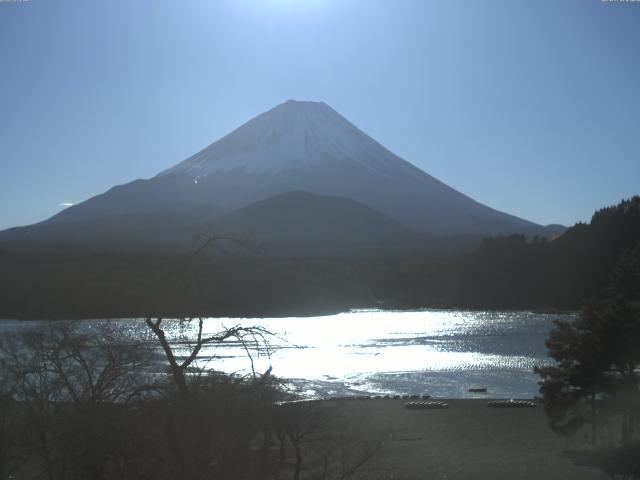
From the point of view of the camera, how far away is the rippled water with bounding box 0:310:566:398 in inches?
871

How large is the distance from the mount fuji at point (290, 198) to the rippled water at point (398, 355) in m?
32.1

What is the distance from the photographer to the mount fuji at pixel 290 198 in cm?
8818

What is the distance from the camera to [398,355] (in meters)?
31.5

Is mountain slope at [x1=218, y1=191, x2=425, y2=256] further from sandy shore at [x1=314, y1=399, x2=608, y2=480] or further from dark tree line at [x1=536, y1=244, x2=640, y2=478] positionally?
dark tree line at [x1=536, y1=244, x2=640, y2=478]

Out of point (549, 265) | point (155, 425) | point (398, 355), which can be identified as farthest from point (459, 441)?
point (549, 265)

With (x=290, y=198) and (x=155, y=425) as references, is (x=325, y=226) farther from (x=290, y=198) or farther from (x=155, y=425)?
(x=155, y=425)

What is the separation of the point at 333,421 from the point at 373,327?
3281 cm

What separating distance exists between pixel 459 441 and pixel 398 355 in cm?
1697

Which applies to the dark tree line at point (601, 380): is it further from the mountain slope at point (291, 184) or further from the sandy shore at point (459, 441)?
the mountain slope at point (291, 184)

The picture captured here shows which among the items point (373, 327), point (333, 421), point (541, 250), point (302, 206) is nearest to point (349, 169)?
point (302, 206)

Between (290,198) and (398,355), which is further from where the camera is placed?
(290,198)

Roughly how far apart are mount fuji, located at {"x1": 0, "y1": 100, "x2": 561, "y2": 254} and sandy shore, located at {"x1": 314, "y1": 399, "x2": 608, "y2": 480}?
55296 millimetres

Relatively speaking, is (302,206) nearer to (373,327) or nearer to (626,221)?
(626,221)

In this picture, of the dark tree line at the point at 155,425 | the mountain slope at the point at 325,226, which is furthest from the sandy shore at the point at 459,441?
the mountain slope at the point at 325,226
